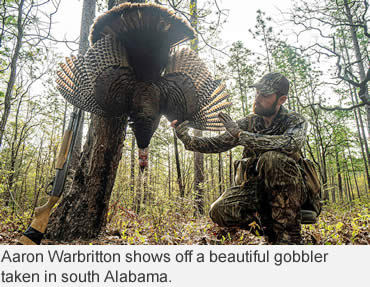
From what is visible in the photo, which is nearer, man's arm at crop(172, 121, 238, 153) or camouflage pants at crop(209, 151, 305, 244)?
camouflage pants at crop(209, 151, 305, 244)

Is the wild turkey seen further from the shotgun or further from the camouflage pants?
the camouflage pants

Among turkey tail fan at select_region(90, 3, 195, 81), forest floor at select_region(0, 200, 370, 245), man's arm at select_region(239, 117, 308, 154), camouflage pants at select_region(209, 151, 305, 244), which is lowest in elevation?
forest floor at select_region(0, 200, 370, 245)

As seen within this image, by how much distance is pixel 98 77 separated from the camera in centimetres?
248

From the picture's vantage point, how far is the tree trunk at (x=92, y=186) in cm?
312

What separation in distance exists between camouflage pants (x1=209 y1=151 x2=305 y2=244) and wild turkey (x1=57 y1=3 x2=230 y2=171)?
1141 mm

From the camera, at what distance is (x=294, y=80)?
1486 cm

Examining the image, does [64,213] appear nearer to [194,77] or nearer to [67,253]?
[67,253]

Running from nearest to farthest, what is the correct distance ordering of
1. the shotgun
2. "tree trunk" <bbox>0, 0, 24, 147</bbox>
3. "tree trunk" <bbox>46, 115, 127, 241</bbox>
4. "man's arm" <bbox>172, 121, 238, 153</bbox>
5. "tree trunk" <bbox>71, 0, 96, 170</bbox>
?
the shotgun
"man's arm" <bbox>172, 121, 238, 153</bbox>
"tree trunk" <bbox>46, 115, 127, 241</bbox>
"tree trunk" <bbox>0, 0, 24, 147</bbox>
"tree trunk" <bbox>71, 0, 96, 170</bbox>

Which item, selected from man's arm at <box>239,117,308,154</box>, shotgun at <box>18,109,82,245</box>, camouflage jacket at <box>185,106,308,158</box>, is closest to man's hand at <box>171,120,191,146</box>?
camouflage jacket at <box>185,106,308,158</box>

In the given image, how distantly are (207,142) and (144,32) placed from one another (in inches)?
61.4

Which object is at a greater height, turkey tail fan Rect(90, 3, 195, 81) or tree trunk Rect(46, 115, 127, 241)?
turkey tail fan Rect(90, 3, 195, 81)

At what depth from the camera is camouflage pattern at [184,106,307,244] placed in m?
2.60

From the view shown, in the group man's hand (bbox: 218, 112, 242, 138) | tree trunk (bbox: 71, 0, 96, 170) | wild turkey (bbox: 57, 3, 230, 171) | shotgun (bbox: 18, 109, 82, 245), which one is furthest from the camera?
tree trunk (bbox: 71, 0, 96, 170)

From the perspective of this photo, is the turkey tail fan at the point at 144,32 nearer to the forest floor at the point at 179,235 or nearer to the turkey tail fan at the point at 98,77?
the turkey tail fan at the point at 98,77
